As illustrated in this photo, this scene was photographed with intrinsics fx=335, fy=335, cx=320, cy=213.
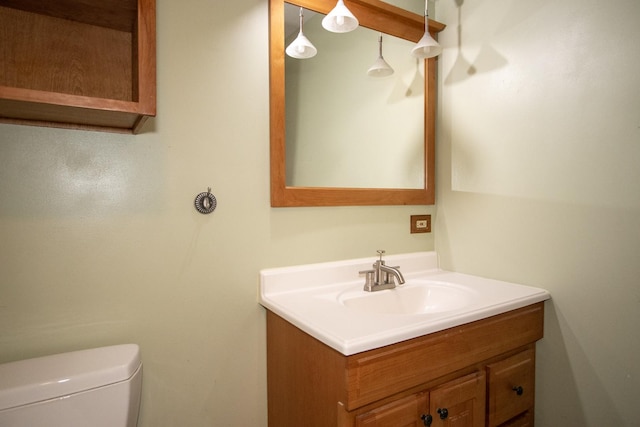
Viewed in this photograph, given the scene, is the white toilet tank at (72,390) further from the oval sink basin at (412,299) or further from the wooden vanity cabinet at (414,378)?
the oval sink basin at (412,299)

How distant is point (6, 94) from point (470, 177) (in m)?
1.55

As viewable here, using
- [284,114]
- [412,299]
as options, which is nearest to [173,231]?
[284,114]

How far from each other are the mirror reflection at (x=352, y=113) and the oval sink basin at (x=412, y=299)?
17.9 inches

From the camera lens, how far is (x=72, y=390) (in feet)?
2.60

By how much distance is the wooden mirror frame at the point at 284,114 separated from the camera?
3.99 feet

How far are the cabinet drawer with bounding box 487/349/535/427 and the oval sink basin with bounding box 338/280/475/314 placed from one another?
0.78 feet

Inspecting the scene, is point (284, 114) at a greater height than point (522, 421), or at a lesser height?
greater

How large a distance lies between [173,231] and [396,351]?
762mm

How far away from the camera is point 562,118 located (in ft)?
3.90

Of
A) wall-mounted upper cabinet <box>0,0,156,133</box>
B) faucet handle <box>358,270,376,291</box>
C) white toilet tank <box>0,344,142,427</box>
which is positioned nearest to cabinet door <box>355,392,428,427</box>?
faucet handle <box>358,270,376,291</box>

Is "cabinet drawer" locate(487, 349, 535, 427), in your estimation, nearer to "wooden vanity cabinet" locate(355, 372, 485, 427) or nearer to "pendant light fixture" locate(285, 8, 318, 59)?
"wooden vanity cabinet" locate(355, 372, 485, 427)

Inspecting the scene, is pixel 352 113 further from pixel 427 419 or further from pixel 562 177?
pixel 427 419

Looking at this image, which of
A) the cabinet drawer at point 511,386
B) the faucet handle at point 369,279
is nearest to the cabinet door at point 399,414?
the cabinet drawer at point 511,386

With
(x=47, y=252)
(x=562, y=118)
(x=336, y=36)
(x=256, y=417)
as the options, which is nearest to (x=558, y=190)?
(x=562, y=118)
